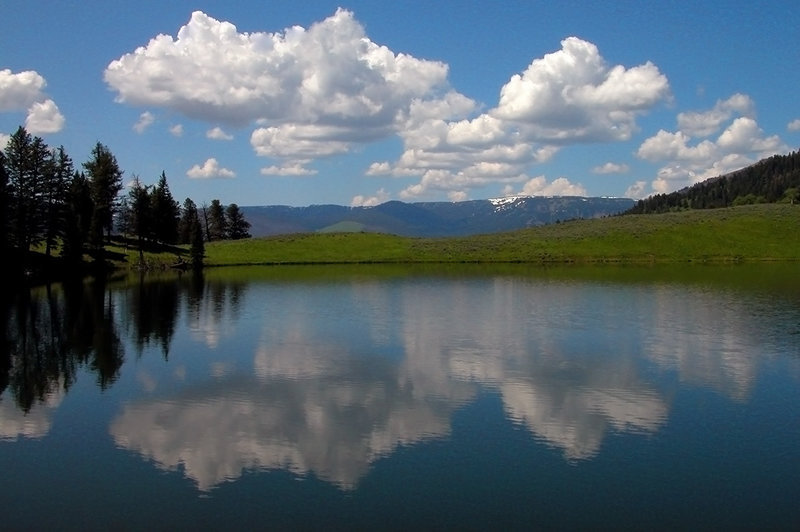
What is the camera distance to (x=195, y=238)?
119000 millimetres

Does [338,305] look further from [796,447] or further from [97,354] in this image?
[796,447]

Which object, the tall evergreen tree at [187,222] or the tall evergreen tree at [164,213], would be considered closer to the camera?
the tall evergreen tree at [164,213]

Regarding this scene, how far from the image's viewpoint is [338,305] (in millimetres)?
61531

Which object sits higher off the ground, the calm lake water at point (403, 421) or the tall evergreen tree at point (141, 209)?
the tall evergreen tree at point (141, 209)

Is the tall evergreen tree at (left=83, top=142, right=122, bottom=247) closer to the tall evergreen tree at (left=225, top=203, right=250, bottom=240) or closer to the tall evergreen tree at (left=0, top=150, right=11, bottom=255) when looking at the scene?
the tall evergreen tree at (left=0, top=150, right=11, bottom=255)

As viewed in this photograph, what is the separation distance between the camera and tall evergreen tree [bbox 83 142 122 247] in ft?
372

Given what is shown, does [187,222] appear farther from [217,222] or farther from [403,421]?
[403,421]

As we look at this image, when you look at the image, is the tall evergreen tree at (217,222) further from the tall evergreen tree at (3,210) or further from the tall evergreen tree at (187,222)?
the tall evergreen tree at (3,210)

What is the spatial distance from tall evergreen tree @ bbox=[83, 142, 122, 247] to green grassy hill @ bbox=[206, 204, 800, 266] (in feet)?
62.2

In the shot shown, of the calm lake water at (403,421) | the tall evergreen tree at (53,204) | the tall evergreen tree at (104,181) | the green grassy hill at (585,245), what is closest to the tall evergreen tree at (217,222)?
the green grassy hill at (585,245)

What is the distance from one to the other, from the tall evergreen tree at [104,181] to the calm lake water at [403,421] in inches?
2520

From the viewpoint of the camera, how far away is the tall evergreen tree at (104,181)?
4464 inches

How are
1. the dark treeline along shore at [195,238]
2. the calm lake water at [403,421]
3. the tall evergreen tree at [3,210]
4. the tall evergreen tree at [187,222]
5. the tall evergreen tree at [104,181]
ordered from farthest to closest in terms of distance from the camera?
the tall evergreen tree at [187,222], the tall evergreen tree at [104,181], the dark treeline along shore at [195,238], the tall evergreen tree at [3,210], the calm lake water at [403,421]

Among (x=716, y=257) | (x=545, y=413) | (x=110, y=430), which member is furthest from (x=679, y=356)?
(x=716, y=257)
